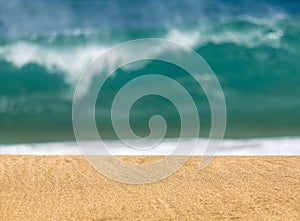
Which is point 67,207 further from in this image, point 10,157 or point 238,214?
point 10,157

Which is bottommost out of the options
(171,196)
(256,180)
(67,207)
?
(67,207)

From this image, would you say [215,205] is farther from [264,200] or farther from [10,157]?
[10,157]

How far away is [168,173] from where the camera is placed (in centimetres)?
2355

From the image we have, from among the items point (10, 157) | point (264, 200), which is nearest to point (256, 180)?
point (264, 200)

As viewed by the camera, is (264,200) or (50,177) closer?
(264,200)

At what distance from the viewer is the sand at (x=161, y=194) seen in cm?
1555

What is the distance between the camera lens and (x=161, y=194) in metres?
18.4

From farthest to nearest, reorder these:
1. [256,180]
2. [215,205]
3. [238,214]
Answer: [256,180] < [215,205] < [238,214]

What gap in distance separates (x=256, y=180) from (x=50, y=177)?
8.25 metres

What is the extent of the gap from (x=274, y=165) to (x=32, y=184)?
1063 centimetres

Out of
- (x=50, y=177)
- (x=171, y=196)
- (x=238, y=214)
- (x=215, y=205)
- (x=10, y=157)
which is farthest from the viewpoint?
(x=10, y=157)

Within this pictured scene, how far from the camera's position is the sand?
15.6 metres

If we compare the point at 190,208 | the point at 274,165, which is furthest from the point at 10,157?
the point at 190,208

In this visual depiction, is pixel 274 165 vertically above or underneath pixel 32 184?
above
